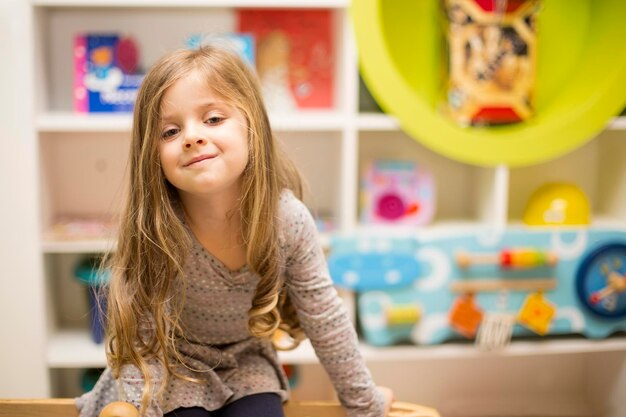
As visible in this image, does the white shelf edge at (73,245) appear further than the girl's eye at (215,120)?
Yes

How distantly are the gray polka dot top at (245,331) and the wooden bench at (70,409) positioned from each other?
2cm

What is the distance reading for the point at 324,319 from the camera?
101 centimetres

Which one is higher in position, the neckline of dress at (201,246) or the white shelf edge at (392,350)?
the neckline of dress at (201,246)

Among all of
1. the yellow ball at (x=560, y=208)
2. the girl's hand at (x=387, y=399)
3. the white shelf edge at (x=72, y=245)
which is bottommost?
the girl's hand at (x=387, y=399)

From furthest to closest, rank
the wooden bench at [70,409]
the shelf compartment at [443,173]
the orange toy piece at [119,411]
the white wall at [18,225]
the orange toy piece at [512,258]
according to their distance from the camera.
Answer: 1. the shelf compartment at [443,173]
2. the orange toy piece at [512,258]
3. the white wall at [18,225]
4. the wooden bench at [70,409]
5. the orange toy piece at [119,411]

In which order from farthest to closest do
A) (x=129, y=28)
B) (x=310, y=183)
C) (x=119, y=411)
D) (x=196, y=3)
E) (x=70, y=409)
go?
(x=310, y=183), (x=129, y=28), (x=196, y=3), (x=70, y=409), (x=119, y=411)

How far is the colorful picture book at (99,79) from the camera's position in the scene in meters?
1.57

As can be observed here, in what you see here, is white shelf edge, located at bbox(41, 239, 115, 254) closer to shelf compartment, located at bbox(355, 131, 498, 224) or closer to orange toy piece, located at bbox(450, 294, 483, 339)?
shelf compartment, located at bbox(355, 131, 498, 224)

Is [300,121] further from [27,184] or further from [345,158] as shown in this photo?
[27,184]

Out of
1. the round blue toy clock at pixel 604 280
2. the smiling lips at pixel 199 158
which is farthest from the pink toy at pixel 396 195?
the smiling lips at pixel 199 158

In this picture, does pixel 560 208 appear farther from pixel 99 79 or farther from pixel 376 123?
pixel 99 79

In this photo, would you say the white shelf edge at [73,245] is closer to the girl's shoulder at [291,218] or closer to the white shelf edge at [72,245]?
the white shelf edge at [72,245]

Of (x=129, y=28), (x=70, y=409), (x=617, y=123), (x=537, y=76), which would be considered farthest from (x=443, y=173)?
(x=70, y=409)

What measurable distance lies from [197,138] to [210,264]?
213 mm
